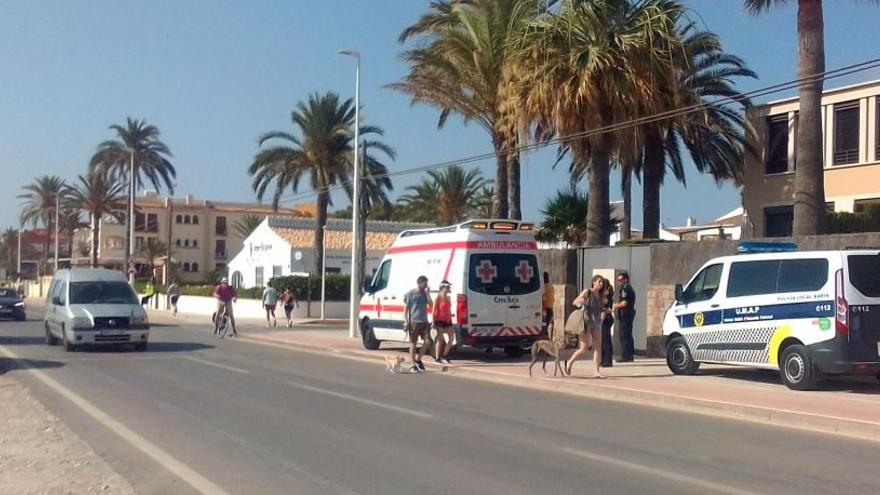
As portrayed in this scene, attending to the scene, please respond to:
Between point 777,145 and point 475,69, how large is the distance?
34.5 feet

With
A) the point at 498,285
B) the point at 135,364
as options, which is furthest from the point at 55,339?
the point at 498,285

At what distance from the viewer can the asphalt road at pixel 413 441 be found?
8.87m

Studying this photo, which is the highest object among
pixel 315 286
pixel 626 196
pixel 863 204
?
pixel 626 196

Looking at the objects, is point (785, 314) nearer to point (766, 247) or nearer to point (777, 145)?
point (766, 247)

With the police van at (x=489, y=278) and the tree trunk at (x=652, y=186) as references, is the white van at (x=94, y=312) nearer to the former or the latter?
the police van at (x=489, y=278)

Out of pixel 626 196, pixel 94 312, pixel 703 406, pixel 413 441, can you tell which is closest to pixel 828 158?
pixel 626 196

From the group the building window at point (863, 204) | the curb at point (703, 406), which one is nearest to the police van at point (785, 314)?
the curb at point (703, 406)

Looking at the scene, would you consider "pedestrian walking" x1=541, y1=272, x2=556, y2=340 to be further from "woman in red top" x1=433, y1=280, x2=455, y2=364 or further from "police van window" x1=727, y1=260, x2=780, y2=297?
"police van window" x1=727, y1=260, x2=780, y2=297

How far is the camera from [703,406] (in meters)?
14.2

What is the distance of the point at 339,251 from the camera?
5544 cm

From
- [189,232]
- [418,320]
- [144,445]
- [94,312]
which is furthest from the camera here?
[189,232]

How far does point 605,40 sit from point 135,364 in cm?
1304

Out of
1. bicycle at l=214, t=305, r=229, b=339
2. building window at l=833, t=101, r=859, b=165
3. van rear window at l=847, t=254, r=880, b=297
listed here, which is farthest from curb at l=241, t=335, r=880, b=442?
building window at l=833, t=101, r=859, b=165

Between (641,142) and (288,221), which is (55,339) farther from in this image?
(288,221)
